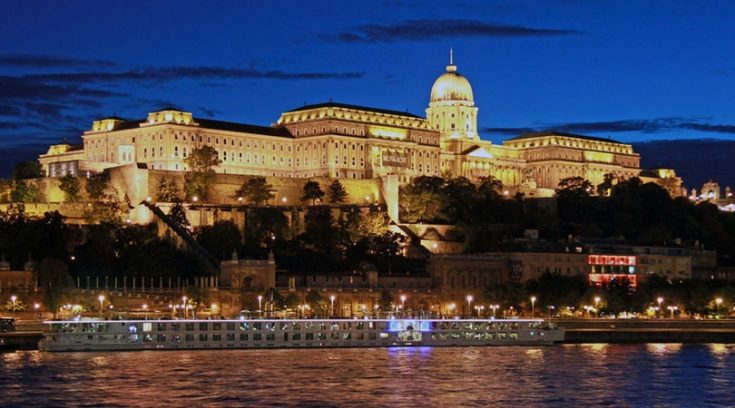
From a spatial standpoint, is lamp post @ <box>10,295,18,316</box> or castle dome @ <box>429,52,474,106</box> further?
castle dome @ <box>429,52,474,106</box>

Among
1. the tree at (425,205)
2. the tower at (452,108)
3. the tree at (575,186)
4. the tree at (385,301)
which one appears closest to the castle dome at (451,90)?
the tower at (452,108)

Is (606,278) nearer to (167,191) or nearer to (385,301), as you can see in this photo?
(385,301)

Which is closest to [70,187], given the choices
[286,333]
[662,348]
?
[286,333]

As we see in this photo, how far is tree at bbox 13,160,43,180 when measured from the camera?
131 meters

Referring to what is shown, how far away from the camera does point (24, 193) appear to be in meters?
123

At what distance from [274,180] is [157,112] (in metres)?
13.9

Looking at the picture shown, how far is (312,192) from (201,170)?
9.42 meters

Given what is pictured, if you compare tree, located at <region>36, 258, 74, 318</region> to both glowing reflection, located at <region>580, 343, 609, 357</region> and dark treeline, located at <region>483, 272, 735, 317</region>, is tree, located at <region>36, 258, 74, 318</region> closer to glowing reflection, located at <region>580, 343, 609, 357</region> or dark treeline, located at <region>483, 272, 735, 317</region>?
dark treeline, located at <region>483, 272, 735, 317</region>

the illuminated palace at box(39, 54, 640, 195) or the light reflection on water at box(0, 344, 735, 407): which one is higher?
the illuminated palace at box(39, 54, 640, 195)

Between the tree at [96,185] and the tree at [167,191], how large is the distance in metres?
4.06

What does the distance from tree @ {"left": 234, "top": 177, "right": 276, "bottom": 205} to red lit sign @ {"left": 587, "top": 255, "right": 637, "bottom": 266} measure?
1079 inches

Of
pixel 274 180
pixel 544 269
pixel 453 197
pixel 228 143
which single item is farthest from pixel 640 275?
pixel 228 143

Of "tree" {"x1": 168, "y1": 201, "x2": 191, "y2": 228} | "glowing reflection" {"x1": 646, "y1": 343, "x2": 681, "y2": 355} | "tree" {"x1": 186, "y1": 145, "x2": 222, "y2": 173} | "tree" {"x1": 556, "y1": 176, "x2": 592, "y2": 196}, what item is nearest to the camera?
"glowing reflection" {"x1": 646, "y1": 343, "x2": 681, "y2": 355}

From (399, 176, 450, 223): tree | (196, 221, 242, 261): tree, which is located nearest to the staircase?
(196, 221, 242, 261): tree
